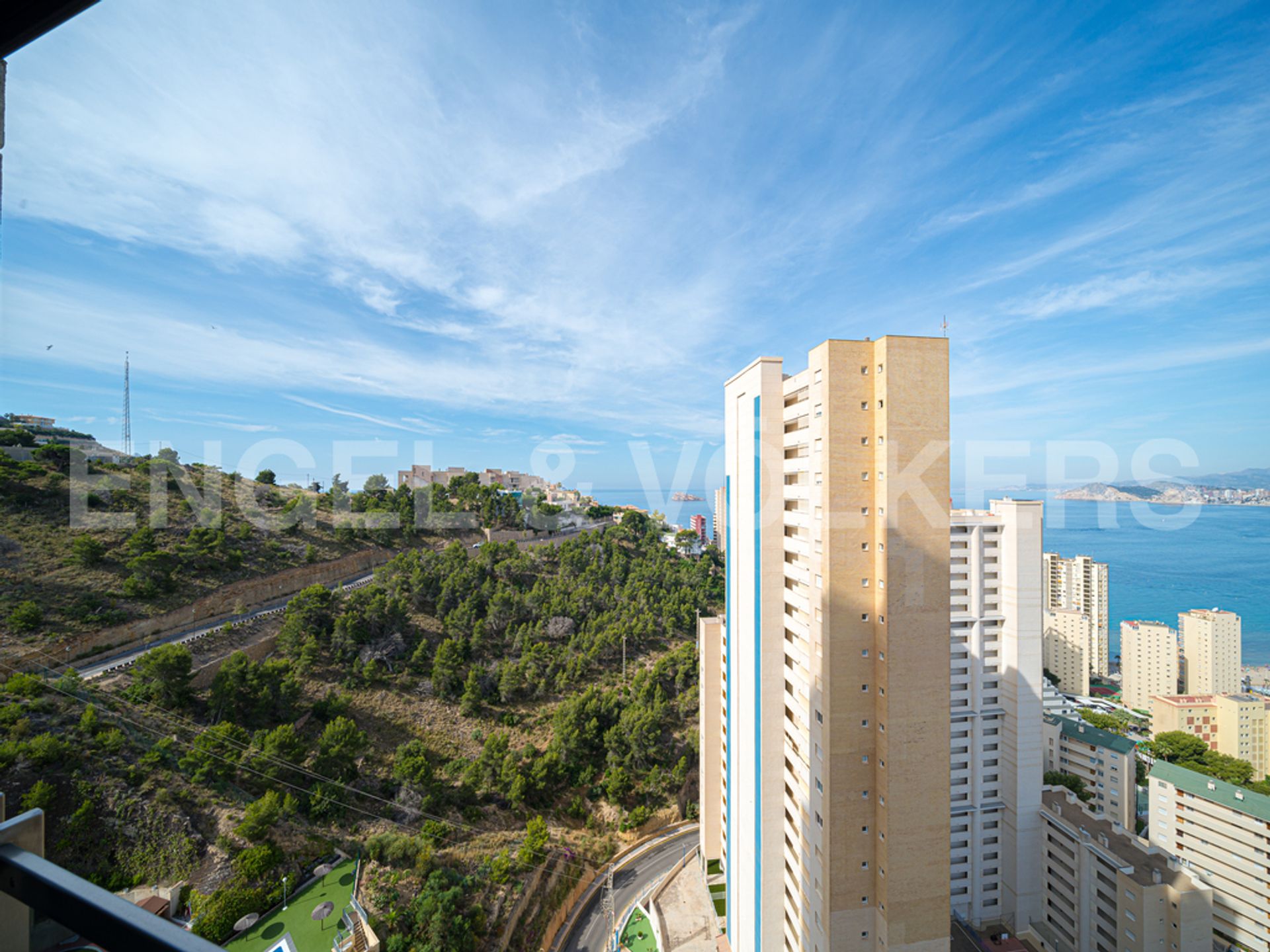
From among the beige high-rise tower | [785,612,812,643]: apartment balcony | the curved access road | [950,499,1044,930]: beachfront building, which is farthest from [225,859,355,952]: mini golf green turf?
[950,499,1044,930]: beachfront building

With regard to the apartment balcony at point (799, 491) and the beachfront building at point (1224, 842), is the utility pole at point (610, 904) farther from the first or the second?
the beachfront building at point (1224, 842)

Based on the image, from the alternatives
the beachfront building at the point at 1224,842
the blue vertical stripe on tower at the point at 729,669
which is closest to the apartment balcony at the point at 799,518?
the blue vertical stripe on tower at the point at 729,669

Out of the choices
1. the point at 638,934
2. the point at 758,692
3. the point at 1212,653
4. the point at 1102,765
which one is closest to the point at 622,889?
the point at 638,934

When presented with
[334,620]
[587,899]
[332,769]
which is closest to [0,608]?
[334,620]

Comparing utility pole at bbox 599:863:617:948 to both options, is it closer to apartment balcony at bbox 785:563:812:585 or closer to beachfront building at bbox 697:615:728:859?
beachfront building at bbox 697:615:728:859

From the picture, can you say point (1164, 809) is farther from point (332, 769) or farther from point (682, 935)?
point (332, 769)

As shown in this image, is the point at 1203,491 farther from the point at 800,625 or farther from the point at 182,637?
the point at 182,637

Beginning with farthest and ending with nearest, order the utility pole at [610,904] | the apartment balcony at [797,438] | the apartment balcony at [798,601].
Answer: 1. the utility pole at [610,904]
2. the apartment balcony at [798,601]
3. the apartment balcony at [797,438]
